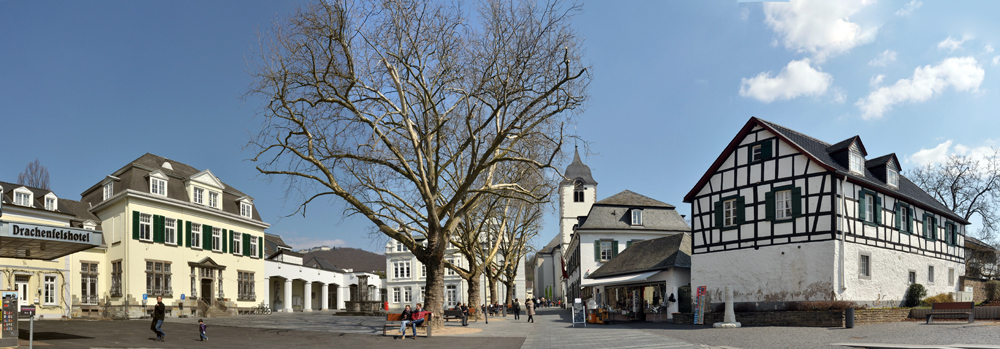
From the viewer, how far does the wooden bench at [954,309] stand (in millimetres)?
20656

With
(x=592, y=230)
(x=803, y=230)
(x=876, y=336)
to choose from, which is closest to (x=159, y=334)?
(x=876, y=336)

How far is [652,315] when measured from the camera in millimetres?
31734

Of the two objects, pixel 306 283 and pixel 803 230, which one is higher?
pixel 803 230

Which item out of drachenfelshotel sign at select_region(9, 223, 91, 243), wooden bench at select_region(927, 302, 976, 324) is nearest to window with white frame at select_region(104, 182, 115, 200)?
drachenfelshotel sign at select_region(9, 223, 91, 243)

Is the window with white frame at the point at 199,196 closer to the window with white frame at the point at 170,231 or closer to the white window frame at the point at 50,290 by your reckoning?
the window with white frame at the point at 170,231

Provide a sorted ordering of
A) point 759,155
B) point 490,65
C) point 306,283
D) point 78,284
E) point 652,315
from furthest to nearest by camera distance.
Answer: point 306,283, point 78,284, point 652,315, point 759,155, point 490,65

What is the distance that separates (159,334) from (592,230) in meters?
31.9

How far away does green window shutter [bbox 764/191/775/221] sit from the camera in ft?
83.8

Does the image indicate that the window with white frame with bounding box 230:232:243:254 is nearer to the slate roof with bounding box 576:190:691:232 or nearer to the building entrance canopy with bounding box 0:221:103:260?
the slate roof with bounding box 576:190:691:232

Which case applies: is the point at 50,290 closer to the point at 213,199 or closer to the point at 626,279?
the point at 213,199

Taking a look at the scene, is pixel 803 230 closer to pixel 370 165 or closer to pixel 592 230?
pixel 370 165

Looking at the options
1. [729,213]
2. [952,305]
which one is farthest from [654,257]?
[952,305]

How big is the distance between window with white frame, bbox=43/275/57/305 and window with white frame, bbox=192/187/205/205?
29.7 ft

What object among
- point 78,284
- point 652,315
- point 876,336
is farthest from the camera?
point 78,284
